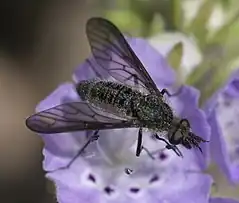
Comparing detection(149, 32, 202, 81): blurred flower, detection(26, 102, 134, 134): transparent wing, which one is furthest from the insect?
detection(149, 32, 202, 81): blurred flower

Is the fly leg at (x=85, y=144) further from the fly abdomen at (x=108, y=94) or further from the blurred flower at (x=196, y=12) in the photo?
the blurred flower at (x=196, y=12)

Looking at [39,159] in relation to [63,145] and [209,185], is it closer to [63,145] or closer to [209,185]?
[63,145]

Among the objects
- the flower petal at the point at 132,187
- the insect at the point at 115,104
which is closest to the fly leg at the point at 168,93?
the insect at the point at 115,104

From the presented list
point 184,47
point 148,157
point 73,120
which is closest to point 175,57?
point 184,47

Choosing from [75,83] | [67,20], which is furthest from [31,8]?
[75,83]

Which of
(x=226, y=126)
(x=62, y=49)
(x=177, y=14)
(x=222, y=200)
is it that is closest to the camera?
(x=222, y=200)

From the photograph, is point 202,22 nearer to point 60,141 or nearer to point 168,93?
point 168,93

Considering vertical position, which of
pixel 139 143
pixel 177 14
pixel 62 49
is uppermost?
pixel 177 14
